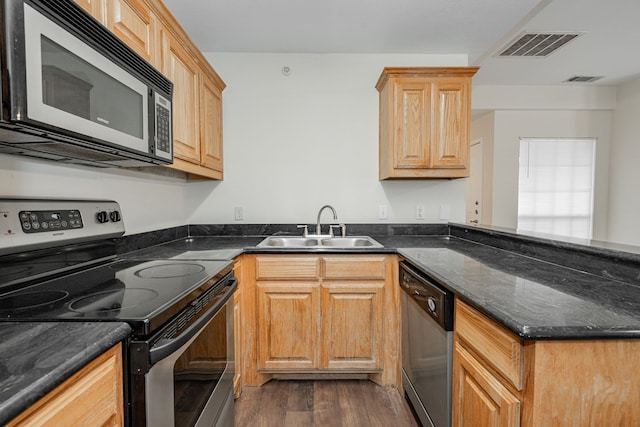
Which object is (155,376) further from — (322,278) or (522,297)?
(322,278)

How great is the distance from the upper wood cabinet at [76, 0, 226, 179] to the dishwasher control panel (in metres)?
1.38

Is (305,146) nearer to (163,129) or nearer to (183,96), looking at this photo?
(183,96)

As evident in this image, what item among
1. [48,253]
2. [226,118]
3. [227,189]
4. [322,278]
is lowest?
[322,278]

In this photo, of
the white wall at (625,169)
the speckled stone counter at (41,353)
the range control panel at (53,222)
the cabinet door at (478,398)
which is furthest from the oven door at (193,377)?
the white wall at (625,169)

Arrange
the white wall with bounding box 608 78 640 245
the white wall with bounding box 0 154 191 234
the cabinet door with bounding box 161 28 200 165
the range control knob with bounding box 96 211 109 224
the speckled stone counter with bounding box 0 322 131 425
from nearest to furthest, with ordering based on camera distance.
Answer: the speckled stone counter with bounding box 0 322 131 425, the white wall with bounding box 0 154 191 234, the range control knob with bounding box 96 211 109 224, the cabinet door with bounding box 161 28 200 165, the white wall with bounding box 608 78 640 245

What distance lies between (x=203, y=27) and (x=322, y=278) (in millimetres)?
1921

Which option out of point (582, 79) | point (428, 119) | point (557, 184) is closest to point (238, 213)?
point (428, 119)

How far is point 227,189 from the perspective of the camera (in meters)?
2.69

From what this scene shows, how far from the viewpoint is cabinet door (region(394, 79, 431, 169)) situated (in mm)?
2336

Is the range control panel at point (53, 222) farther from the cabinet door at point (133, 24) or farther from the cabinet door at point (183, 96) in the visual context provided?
the cabinet door at point (133, 24)

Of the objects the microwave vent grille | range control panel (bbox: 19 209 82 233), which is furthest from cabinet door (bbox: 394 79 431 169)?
range control panel (bbox: 19 209 82 233)

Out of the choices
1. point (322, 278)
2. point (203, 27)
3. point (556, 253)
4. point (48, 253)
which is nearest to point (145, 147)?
point (48, 253)

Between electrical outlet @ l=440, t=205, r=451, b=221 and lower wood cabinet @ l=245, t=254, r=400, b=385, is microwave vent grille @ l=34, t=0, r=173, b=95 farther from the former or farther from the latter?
electrical outlet @ l=440, t=205, r=451, b=221

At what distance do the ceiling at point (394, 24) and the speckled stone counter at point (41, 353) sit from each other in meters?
1.99
